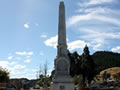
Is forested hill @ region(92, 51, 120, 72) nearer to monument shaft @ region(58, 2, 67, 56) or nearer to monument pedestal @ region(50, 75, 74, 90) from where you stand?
monument shaft @ region(58, 2, 67, 56)

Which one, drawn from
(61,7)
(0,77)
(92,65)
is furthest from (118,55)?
(61,7)

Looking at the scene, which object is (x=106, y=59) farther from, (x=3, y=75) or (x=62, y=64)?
(x=62, y=64)

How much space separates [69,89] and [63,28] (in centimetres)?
713

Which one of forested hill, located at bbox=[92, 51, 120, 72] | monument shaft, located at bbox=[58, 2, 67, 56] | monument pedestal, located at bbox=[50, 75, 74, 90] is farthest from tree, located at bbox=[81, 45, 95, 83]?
forested hill, located at bbox=[92, 51, 120, 72]

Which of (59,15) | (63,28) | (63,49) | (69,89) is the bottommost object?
(69,89)

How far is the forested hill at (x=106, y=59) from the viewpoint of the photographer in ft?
325

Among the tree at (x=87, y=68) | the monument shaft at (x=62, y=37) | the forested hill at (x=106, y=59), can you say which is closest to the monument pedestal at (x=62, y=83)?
the monument shaft at (x=62, y=37)

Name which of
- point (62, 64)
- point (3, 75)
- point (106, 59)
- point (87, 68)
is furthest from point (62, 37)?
point (106, 59)

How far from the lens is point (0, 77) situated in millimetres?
36406

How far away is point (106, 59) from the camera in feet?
343

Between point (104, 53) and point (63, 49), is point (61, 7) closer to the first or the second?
point (63, 49)

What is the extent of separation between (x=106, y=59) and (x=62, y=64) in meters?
89.0

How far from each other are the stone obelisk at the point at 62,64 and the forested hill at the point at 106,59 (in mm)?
76631

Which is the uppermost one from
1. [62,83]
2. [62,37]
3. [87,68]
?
[62,37]
